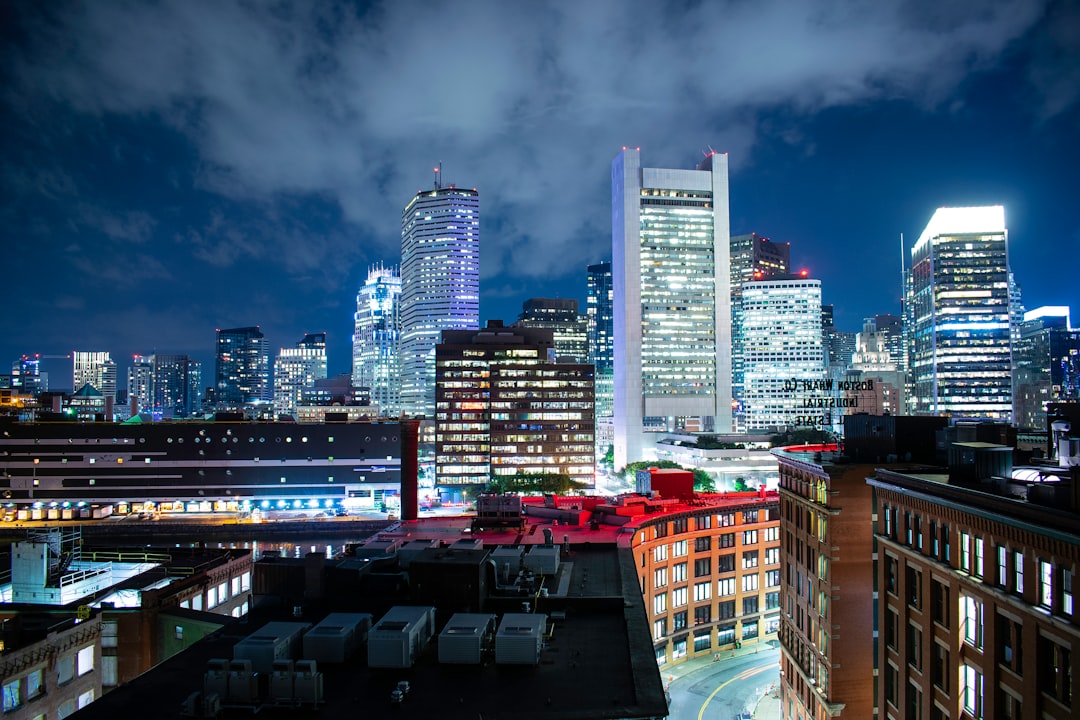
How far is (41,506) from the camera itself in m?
150

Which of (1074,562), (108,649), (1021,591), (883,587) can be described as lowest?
(108,649)

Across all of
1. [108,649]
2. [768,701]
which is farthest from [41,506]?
[768,701]

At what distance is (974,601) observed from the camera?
96.7 feet

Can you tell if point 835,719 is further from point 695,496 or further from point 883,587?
point 695,496

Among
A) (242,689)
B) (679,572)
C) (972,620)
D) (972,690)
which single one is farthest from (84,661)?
(679,572)

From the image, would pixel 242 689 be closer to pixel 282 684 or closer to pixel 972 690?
pixel 282 684

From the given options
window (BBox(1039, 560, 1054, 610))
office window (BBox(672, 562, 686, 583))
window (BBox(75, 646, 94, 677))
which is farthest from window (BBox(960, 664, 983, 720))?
office window (BBox(672, 562, 686, 583))

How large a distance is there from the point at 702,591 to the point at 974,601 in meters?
49.4

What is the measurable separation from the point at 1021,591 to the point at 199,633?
1695 inches

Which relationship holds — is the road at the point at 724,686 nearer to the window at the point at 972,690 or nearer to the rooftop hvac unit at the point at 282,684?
the window at the point at 972,690

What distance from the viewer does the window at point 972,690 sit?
28953mm

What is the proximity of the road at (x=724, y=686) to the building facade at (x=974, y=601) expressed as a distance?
2484cm

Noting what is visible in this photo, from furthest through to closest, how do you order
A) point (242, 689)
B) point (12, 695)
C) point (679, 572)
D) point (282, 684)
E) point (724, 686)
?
A: point (679, 572) → point (724, 686) → point (12, 695) → point (282, 684) → point (242, 689)

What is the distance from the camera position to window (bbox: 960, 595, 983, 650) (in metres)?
29.1
